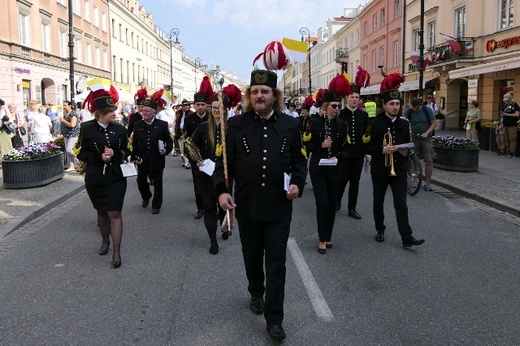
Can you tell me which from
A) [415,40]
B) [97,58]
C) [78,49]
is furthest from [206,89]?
[97,58]

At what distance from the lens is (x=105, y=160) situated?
17.7 feet

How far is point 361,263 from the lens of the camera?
5.45 m

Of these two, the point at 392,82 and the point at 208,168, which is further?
the point at 392,82

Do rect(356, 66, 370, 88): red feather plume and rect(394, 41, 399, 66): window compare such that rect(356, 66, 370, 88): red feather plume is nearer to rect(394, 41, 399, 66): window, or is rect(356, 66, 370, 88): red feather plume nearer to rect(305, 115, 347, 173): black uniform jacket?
rect(305, 115, 347, 173): black uniform jacket

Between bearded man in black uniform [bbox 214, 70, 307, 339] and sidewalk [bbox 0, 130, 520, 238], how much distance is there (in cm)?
440

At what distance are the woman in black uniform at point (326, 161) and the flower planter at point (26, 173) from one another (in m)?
6.54

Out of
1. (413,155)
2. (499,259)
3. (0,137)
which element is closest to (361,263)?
(499,259)

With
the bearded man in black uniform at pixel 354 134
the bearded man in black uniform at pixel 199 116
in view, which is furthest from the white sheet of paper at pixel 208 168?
the bearded man in black uniform at pixel 354 134

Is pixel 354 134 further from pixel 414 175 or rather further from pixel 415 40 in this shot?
pixel 415 40

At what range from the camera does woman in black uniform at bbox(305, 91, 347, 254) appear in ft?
19.4

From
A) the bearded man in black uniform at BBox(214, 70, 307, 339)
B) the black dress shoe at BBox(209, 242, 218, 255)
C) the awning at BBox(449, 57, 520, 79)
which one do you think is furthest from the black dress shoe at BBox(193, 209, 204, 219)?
the awning at BBox(449, 57, 520, 79)

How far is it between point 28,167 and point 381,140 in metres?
7.37

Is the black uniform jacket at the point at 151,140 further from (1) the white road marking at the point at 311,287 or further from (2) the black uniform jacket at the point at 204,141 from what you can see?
(1) the white road marking at the point at 311,287

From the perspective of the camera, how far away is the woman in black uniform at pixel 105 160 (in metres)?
5.45
